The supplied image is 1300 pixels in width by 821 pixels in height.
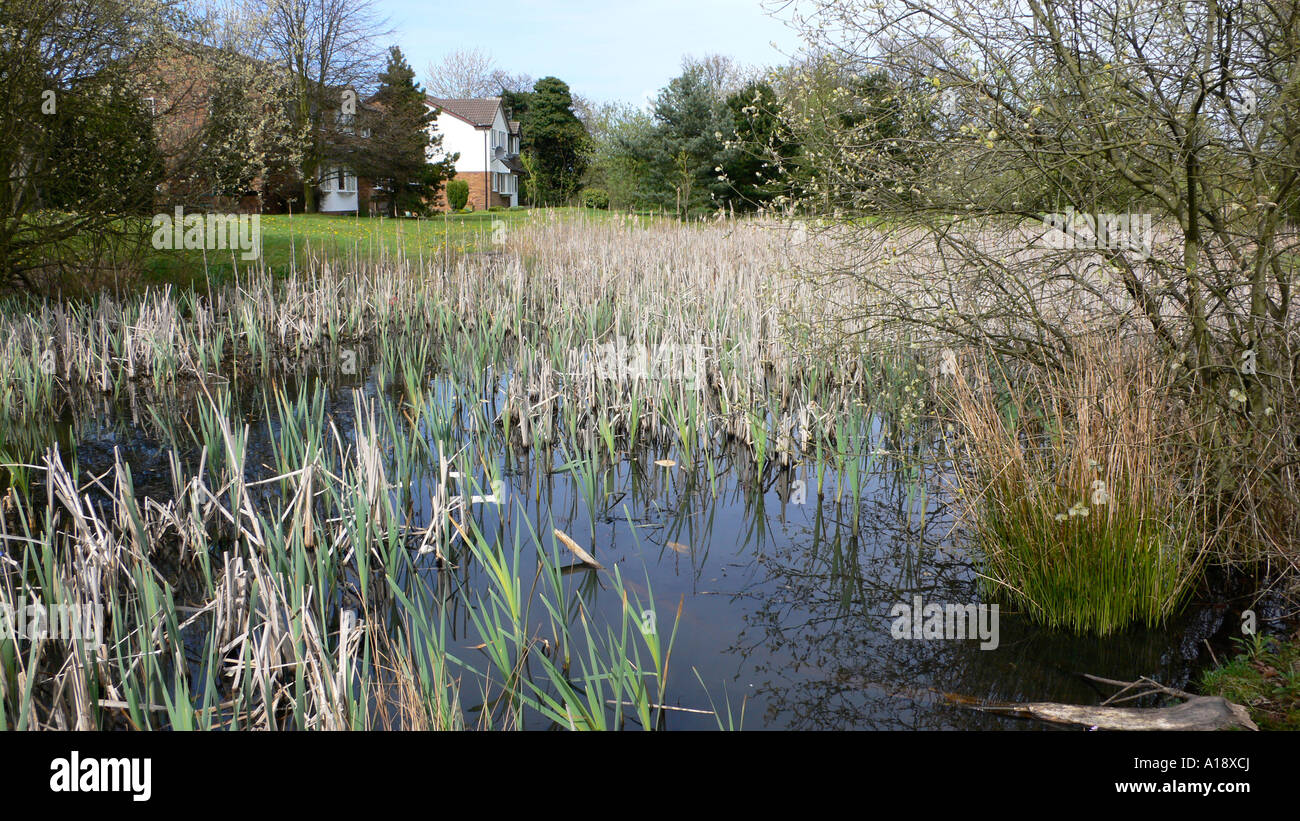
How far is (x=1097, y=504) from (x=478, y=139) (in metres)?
51.9

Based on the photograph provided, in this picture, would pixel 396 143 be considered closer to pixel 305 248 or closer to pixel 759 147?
pixel 305 248

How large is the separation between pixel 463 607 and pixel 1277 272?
3892mm

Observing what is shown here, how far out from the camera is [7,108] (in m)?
8.67

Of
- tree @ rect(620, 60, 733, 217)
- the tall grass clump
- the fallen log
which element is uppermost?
tree @ rect(620, 60, 733, 217)

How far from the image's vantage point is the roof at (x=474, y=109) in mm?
52406

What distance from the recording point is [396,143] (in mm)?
32750

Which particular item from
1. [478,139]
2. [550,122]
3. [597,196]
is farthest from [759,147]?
[478,139]

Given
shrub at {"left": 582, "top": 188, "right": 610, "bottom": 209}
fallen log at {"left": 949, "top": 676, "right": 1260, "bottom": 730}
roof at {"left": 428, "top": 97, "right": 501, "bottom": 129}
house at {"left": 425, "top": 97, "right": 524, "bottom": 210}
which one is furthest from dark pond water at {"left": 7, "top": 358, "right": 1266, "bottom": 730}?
roof at {"left": 428, "top": 97, "right": 501, "bottom": 129}

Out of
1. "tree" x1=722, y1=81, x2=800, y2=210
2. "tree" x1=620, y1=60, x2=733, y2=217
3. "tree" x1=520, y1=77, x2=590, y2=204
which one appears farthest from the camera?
"tree" x1=520, y1=77, x2=590, y2=204

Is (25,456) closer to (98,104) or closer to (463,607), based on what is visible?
(463,607)

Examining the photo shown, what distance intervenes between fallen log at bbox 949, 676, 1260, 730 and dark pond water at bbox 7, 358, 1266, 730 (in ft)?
0.31

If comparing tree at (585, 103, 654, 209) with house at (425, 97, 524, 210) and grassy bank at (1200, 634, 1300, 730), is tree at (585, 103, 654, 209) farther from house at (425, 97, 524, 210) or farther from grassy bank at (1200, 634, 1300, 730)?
grassy bank at (1200, 634, 1300, 730)

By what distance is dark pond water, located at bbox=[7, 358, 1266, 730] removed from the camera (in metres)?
3.28
